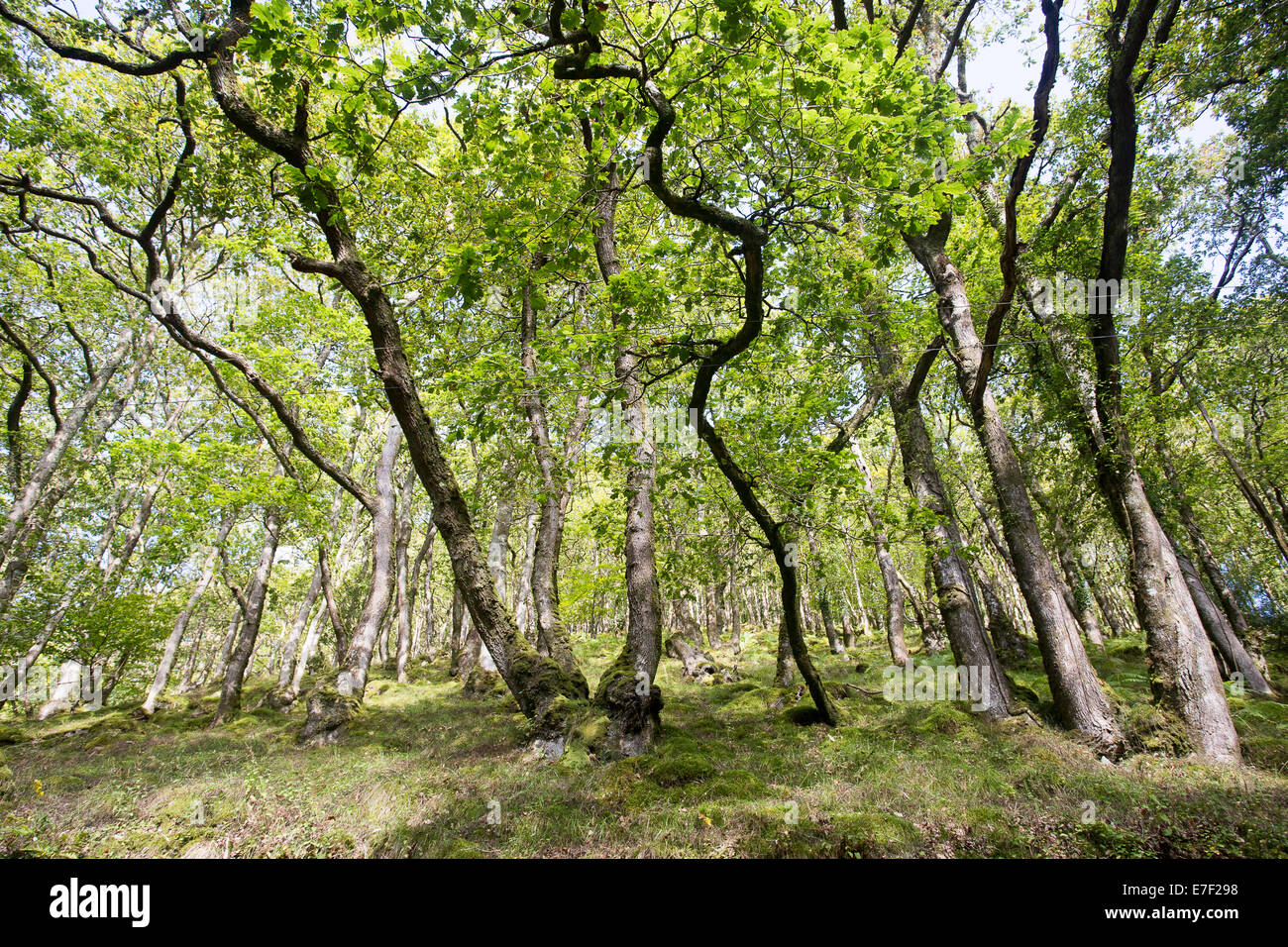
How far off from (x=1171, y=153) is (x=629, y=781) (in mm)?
16322

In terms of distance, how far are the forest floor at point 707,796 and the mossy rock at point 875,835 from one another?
0.7 inches

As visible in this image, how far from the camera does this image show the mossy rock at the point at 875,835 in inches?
168

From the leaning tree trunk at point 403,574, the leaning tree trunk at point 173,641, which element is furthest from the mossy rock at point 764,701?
the leaning tree trunk at point 173,641

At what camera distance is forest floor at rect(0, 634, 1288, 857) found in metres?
4.41

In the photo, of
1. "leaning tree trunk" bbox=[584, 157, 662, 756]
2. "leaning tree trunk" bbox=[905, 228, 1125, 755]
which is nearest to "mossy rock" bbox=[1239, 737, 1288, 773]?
"leaning tree trunk" bbox=[905, 228, 1125, 755]

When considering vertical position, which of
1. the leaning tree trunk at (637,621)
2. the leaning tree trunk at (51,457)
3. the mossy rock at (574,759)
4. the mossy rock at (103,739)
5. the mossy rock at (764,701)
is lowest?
the mossy rock at (103,739)

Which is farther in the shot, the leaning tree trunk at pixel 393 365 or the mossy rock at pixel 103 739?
the mossy rock at pixel 103 739

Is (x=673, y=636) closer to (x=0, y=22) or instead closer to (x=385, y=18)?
(x=385, y=18)

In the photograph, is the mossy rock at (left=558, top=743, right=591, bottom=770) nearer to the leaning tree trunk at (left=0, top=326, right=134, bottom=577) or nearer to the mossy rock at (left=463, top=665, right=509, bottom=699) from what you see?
the mossy rock at (left=463, top=665, right=509, bottom=699)

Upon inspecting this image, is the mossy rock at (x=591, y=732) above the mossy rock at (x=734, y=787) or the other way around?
above

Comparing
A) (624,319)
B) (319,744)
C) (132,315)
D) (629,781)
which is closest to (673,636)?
(319,744)

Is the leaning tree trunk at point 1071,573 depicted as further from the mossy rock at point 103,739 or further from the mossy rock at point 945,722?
the mossy rock at point 103,739

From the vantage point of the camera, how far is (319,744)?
1037cm

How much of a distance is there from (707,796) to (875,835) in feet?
5.75
